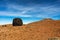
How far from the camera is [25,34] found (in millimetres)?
20812

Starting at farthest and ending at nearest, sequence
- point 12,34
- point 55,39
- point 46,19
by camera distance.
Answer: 1. point 46,19
2. point 12,34
3. point 55,39

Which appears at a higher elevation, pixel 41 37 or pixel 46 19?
pixel 46 19

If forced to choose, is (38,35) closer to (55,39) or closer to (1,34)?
(1,34)

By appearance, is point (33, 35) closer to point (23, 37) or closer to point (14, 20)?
point (23, 37)

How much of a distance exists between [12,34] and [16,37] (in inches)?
44.5

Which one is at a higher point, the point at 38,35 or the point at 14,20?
the point at 14,20

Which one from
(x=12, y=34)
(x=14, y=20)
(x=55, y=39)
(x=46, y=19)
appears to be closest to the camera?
(x=55, y=39)

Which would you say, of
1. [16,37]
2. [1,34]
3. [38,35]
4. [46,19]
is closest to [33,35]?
[38,35]

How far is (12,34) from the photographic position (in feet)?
66.9

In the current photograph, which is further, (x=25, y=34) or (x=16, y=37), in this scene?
(x=25, y=34)

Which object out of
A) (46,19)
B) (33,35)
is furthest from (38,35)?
(46,19)

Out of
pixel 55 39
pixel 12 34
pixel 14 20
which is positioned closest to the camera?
pixel 55 39

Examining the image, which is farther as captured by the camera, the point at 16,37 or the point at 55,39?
the point at 16,37

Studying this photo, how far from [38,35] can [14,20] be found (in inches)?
328
